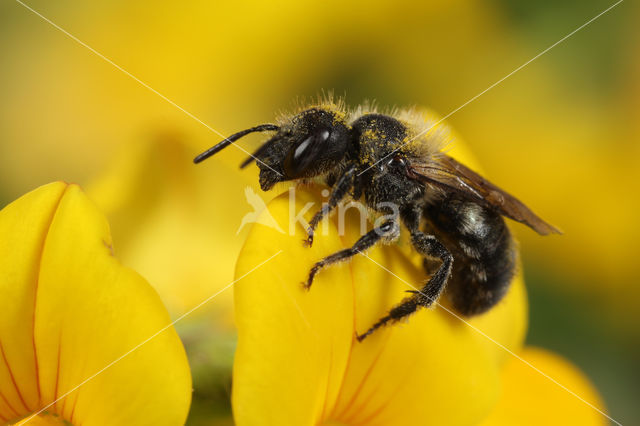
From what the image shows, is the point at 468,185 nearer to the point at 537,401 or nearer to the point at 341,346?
the point at 341,346

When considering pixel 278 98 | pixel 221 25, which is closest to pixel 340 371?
pixel 278 98

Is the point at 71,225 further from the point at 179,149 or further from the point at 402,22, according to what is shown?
the point at 402,22

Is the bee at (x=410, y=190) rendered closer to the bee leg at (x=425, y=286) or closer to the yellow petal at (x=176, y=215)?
the bee leg at (x=425, y=286)

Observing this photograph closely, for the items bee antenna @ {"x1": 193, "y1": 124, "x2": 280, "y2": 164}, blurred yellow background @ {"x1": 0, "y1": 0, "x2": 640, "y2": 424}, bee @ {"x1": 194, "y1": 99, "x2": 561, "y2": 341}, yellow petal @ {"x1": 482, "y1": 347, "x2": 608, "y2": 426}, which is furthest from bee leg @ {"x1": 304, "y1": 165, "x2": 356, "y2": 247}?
blurred yellow background @ {"x1": 0, "y1": 0, "x2": 640, "y2": 424}

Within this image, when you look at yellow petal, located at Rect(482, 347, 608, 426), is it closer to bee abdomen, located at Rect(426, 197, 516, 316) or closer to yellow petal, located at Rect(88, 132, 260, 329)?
bee abdomen, located at Rect(426, 197, 516, 316)

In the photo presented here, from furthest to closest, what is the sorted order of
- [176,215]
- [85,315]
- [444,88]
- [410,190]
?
[444,88] < [176,215] < [410,190] < [85,315]

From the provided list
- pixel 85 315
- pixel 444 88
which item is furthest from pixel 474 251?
pixel 444 88

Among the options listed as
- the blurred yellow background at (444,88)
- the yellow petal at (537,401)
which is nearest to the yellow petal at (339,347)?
the yellow petal at (537,401)
